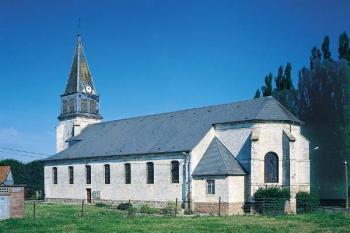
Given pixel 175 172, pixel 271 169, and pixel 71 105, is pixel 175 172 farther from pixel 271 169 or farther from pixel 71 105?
pixel 71 105

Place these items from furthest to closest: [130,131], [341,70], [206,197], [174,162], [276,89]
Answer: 1. [276,89]
2. [130,131]
3. [341,70]
4. [174,162]
5. [206,197]

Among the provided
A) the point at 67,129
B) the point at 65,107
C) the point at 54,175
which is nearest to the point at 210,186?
the point at 54,175

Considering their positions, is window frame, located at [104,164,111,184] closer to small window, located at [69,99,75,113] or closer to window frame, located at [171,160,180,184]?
window frame, located at [171,160,180,184]

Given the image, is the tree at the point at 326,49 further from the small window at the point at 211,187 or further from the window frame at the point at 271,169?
the small window at the point at 211,187

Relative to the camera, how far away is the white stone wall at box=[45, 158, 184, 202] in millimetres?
39844

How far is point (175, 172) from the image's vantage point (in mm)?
39375

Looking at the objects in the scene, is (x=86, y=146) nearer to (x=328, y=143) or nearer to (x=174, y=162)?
(x=174, y=162)

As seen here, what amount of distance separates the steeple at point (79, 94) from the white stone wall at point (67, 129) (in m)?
0.49

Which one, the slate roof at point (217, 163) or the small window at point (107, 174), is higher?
the slate roof at point (217, 163)

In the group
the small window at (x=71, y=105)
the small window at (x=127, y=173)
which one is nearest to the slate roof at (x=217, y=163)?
the small window at (x=127, y=173)

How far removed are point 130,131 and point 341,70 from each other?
21498mm

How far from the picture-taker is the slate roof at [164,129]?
3828 cm

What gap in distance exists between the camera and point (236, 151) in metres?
38.0

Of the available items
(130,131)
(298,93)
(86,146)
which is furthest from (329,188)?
(86,146)
